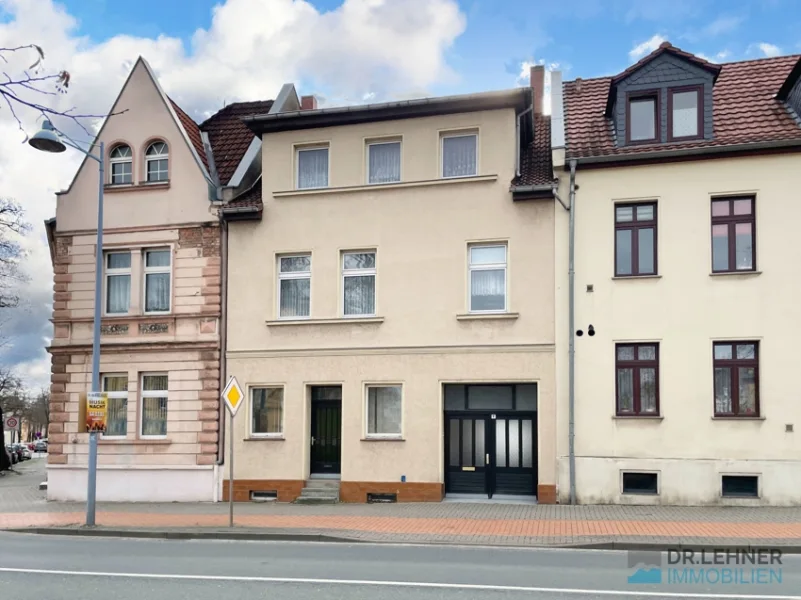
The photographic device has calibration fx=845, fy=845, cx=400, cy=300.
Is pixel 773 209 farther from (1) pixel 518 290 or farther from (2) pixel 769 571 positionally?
(2) pixel 769 571

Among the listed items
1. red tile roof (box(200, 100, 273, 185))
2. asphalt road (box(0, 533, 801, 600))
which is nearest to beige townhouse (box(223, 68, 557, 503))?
red tile roof (box(200, 100, 273, 185))

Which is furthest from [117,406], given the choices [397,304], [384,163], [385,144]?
[385,144]

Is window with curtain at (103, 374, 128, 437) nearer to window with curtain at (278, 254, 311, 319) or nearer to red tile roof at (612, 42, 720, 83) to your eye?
window with curtain at (278, 254, 311, 319)

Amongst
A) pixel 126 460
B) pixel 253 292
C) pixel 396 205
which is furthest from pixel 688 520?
pixel 126 460

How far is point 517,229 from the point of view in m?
20.0

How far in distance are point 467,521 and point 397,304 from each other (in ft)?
19.7

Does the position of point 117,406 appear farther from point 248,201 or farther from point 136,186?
point 248,201

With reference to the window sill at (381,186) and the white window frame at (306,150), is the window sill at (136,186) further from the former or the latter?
the white window frame at (306,150)

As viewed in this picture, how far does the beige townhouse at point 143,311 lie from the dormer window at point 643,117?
10.6 meters

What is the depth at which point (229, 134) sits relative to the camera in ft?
81.3

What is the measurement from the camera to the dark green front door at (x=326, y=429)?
21203 mm

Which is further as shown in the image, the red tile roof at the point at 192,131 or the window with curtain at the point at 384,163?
the red tile roof at the point at 192,131

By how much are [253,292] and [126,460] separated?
5522mm

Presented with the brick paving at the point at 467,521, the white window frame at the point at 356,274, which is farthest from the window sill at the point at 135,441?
the white window frame at the point at 356,274
